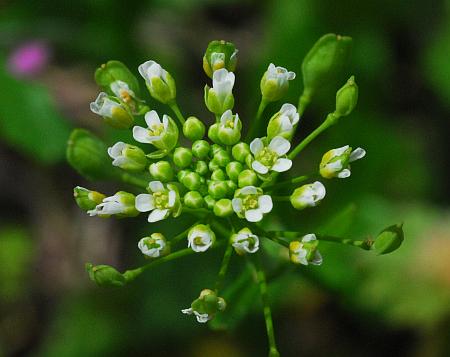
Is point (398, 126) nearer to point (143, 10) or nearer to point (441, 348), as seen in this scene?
point (441, 348)

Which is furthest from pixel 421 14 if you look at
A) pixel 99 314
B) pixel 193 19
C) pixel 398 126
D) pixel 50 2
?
pixel 99 314

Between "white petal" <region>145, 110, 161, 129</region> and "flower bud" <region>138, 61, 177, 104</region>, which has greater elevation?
"flower bud" <region>138, 61, 177, 104</region>

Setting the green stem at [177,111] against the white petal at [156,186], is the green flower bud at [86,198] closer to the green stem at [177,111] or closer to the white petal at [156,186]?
the white petal at [156,186]


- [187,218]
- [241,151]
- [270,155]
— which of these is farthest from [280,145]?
[187,218]

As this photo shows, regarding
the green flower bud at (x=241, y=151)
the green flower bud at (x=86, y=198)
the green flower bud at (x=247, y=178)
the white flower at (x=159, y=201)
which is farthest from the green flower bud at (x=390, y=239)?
the green flower bud at (x=86, y=198)

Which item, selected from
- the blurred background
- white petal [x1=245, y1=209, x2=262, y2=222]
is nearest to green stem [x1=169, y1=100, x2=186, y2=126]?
white petal [x1=245, y1=209, x2=262, y2=222]

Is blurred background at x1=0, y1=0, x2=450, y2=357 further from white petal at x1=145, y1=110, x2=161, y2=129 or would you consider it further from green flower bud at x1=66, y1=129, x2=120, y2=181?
white petal at x1=145, y1=110, x2=161, y2=129

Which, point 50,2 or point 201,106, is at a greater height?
point 50,2
